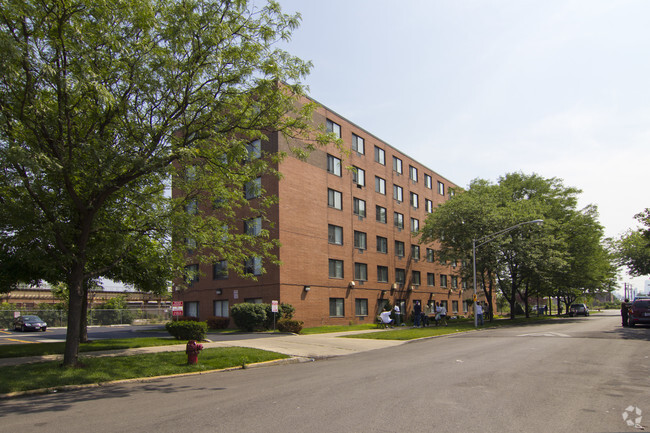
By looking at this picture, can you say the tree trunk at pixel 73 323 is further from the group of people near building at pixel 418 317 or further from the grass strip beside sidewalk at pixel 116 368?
the group of people near building at pixel 418 317

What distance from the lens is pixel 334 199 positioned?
37.4m

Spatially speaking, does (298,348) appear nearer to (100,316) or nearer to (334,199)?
(334,199)

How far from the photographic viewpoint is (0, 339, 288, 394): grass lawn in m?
10.2

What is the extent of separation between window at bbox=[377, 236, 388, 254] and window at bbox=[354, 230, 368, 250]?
257cm

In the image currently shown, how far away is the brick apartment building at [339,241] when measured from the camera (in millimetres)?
32125

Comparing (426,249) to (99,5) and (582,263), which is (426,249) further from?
(99,5)

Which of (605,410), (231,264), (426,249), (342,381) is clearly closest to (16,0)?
(231,264)

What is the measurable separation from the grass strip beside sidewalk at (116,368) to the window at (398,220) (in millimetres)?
32558

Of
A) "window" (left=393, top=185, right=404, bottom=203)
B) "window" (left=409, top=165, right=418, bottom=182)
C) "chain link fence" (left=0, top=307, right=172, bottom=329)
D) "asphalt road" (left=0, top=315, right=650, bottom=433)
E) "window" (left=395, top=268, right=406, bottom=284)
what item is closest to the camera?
"asphalt road" (left=0, top=315, right=650, bottom=433)

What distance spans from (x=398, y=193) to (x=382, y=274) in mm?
9492

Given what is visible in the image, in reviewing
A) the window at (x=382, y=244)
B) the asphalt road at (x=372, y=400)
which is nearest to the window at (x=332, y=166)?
the window at (x=382, y=244)

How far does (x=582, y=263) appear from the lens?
48031 mm

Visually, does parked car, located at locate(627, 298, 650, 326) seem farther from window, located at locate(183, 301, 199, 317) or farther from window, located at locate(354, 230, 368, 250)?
window, located at locate(183, 301, 199, 317)

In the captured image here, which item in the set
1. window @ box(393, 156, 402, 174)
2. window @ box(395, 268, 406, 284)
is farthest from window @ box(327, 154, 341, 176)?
window @ box(395, 268, 406, 284)
